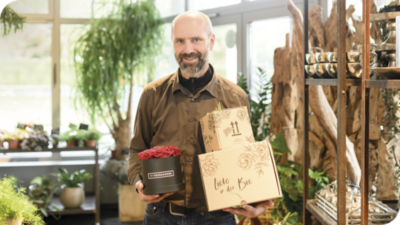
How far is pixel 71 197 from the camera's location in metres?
3.73

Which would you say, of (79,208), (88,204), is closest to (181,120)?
(79,208)

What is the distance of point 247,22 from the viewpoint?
3.72 meters

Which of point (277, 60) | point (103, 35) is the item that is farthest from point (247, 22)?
point (103, 35)

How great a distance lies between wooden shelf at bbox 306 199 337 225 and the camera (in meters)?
1.66

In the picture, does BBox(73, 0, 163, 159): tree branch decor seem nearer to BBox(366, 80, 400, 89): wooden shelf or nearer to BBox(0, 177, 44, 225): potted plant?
BBox(0, 177, 44, 225): potted plant

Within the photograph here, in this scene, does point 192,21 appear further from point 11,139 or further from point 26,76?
point 26,76

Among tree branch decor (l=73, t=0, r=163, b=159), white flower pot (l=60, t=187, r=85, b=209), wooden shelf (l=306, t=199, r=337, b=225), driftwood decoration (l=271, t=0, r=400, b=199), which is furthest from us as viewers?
tree branch decor (l=73, t=0, r=163, b=159)

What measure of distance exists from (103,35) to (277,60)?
1863 millimetres

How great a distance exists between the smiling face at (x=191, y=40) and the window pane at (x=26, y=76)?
10.9ft

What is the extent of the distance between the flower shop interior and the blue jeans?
0.65 meters

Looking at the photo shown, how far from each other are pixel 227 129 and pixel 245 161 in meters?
0.13

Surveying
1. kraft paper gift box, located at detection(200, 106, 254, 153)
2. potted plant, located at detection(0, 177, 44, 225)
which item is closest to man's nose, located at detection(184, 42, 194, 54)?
kraft paper gift box, located at detection(200, 106, 254, 153)

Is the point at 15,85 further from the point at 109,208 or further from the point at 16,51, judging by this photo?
the point at 109,208

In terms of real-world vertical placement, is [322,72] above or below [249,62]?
below
